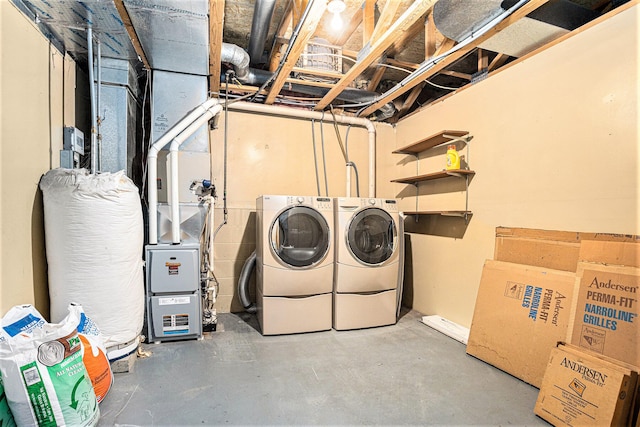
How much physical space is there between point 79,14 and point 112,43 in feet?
1.16

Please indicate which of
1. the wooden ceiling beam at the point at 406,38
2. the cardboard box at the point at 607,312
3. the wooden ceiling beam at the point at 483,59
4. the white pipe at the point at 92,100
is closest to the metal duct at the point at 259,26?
the wooden ceiling beam at the point at 406,38

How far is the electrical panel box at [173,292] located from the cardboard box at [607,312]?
252 centimetres

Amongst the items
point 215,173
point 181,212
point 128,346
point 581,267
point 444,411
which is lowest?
point 444,411

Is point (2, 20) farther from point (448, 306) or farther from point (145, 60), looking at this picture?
point (448, 306)

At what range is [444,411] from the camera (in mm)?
1647

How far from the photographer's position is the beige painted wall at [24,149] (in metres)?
1.65

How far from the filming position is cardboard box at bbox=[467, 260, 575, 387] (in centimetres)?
187

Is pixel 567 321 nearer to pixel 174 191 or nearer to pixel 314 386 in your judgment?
pixel 314 386

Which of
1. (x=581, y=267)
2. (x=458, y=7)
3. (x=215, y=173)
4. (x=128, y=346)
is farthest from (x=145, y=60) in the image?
(x=581, y=267)

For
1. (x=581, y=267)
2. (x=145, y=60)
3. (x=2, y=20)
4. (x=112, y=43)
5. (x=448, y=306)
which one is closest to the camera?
(x=2, y=20)

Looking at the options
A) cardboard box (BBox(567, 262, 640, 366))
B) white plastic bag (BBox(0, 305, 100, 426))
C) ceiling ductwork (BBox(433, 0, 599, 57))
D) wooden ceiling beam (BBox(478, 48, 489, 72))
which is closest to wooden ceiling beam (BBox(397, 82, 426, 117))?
wooden ceiling beam (BBox(478, 48, 489, 72))

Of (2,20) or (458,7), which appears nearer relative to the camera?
(2,20)

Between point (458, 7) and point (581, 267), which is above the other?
point (458, 7)

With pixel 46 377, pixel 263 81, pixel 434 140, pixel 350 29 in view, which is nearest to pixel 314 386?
pixel 46 377
